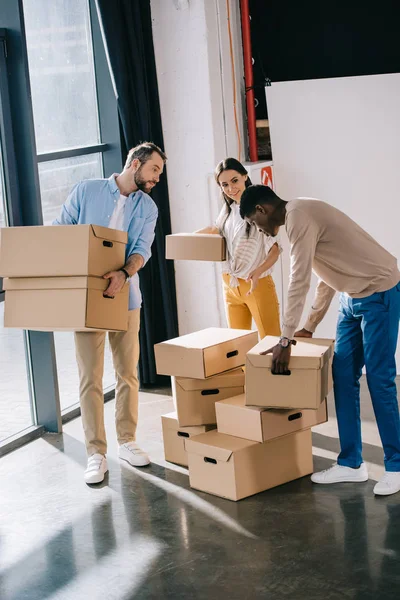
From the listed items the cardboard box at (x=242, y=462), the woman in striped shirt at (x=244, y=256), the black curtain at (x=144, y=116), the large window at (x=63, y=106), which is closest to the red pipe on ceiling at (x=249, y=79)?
the black curtain at (x=144, y=116)

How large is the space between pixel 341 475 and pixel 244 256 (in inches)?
44.2

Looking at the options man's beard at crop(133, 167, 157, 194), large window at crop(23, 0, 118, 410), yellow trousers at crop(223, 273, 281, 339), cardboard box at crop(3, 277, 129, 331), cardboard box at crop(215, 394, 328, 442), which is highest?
large window at crop(23, 0, 118, 410)

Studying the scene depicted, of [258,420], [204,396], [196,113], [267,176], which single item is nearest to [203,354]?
[204,396]

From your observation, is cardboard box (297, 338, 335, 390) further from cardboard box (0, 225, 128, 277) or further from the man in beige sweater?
cardboard box (0, 225, 128, 277)

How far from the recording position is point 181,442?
4020 mm

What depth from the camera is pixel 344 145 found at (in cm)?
516

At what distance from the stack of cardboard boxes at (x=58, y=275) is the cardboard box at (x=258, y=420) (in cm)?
63

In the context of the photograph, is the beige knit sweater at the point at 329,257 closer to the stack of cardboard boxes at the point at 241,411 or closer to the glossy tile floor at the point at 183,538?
the stack of cardboard boxes at the point at 241,411

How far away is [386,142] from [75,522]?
291 cm

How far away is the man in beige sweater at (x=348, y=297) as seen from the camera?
10.8ft

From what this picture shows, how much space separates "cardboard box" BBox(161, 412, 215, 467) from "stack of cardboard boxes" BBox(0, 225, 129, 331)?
2.11 feet

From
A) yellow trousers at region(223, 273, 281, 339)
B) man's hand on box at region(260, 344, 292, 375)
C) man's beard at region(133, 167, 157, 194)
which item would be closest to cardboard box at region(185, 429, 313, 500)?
man's hand on box at region(260, 344, 292, 375)

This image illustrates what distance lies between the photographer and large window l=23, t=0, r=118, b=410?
4.68 meters

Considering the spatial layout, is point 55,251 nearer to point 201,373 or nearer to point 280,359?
point 201,373
